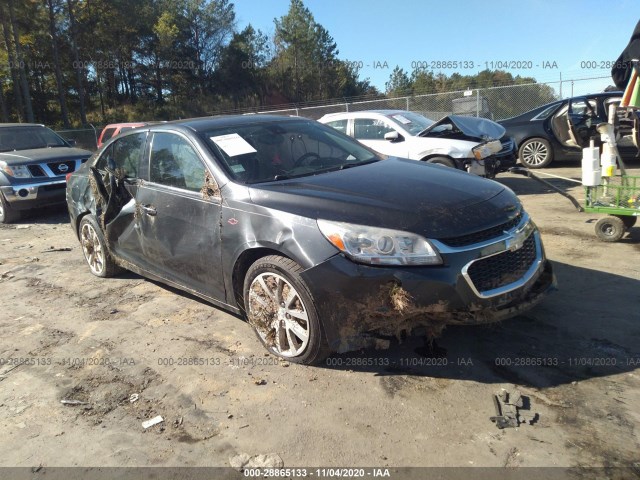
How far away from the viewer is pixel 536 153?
1148 centimetres

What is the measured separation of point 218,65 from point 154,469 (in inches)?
2220

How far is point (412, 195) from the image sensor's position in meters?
3.33

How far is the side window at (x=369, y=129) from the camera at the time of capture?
995 centimetres

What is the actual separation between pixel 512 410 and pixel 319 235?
1.49 meters

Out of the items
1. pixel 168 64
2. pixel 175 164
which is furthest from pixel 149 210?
pixel 168 64

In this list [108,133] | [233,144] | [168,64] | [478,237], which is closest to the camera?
[478,237]

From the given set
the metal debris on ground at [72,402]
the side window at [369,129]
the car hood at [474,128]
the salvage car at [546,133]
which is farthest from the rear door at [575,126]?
the metal debris on ground at [72,402]

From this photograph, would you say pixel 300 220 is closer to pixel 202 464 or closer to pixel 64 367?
pixel 202 464

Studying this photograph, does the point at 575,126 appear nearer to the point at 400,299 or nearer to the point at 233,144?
the point at 233,144

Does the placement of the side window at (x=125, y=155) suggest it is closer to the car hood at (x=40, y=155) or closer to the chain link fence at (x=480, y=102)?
the car hood at (x=40, y=155)

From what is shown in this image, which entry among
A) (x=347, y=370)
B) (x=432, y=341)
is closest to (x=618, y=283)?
(x=432, y=341)

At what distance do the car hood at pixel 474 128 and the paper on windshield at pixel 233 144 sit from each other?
6016 millimetres

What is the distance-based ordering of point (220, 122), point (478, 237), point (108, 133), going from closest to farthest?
point (478, 237), point (220, 122), point (108, 133)

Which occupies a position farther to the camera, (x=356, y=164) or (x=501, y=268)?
(x=356, y=164)
